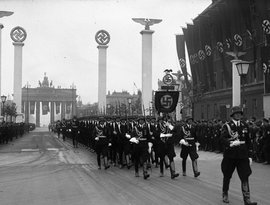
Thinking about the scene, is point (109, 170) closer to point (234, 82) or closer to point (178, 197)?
point (178, 197)

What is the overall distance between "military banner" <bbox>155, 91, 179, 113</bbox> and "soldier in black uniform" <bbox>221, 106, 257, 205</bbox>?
333 inches

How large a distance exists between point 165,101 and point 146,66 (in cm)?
4162

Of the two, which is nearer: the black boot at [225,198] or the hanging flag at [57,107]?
the black boot at [225,198]

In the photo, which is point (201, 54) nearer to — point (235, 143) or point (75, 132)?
point (75, 132)

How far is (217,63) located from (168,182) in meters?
34.7

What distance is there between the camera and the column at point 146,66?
57.8 metres

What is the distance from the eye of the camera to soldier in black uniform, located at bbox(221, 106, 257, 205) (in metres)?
9.15

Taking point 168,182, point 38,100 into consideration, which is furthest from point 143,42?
point 38,100

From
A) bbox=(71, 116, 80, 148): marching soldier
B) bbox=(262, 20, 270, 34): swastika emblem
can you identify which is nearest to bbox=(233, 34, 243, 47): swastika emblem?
bbox=(262, 20, 270, 34): swastika emblem

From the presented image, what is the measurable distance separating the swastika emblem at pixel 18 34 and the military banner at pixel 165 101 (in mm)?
63857

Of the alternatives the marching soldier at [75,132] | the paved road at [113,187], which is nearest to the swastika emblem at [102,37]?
the marching soldier at [75,132]

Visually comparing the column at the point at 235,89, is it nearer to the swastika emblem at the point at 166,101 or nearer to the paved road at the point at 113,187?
the swastika emblem at the point at 166,101

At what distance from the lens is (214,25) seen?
127ft

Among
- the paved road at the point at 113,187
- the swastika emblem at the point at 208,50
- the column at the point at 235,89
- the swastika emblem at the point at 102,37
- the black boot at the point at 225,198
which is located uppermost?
the swastika emblem at the point at 102,37
